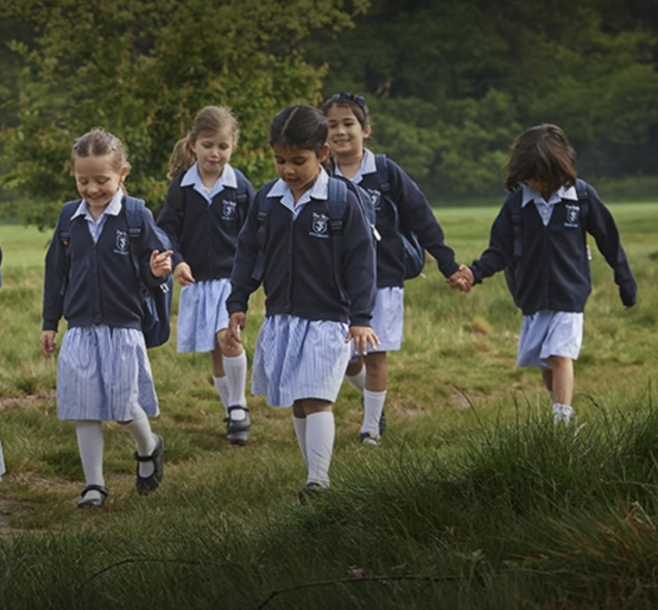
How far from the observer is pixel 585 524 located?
3.39 metres

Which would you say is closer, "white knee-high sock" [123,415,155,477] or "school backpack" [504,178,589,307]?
"white knee-high sock" [123,415,155,477]

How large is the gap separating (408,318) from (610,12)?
37.6m

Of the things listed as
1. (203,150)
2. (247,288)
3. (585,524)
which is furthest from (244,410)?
(585,524)

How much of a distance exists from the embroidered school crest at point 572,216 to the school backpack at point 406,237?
37.3 inches

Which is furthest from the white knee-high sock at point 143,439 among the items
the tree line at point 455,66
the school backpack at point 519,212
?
the tree line at point 455,66

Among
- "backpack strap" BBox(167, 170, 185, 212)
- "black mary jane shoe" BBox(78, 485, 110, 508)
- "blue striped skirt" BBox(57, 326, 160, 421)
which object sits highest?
"backpack strap" BBox(167, 170, 185, 212)

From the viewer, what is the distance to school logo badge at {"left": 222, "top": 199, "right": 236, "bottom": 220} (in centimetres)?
793

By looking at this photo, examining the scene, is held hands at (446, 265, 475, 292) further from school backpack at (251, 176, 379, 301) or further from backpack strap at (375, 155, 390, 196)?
school backpack at (251, 176, 379, 301)

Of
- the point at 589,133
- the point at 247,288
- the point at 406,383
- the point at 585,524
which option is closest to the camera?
the point at 585,524

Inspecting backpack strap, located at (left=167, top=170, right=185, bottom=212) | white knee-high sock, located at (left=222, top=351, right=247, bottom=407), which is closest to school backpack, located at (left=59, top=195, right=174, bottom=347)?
backpack strap, located at (left=167, top=170, right=185, bottom=212)

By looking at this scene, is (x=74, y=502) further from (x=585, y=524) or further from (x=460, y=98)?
(x=460, y=98)

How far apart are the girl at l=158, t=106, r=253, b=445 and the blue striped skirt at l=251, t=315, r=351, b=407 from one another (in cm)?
201

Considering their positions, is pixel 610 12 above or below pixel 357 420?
above

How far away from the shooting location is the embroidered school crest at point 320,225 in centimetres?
583
